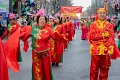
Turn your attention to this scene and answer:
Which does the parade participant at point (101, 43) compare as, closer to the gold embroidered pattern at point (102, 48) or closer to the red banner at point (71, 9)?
the gold embroidered pattern at point (102, 48)

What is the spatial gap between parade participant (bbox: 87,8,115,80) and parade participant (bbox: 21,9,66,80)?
0.74 metres

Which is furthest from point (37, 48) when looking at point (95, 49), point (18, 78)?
point (18, 78)

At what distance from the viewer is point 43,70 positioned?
6.25 m

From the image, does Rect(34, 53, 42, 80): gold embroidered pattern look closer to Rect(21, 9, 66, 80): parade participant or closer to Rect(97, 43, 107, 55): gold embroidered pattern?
Rect(21, 9, 66, 80): parade participant

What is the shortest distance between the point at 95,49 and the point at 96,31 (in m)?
0.36

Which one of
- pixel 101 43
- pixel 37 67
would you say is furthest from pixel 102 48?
pixel 37 67

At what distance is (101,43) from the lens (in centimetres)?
627

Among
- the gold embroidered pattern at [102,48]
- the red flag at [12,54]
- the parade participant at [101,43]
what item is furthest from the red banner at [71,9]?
the red flag at [12,54]

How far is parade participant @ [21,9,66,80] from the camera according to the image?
6.20 metres

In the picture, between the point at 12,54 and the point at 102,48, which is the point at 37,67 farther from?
the point at 12,54

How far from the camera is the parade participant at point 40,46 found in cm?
620

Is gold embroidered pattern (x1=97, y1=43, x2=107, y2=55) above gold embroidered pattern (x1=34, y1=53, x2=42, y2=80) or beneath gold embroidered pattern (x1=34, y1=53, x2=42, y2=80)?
above

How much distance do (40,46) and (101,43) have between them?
122 cm

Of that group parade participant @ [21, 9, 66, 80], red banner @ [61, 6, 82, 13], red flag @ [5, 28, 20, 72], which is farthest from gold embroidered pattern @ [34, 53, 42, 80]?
red banner @ [61, 6, 82, 13]
